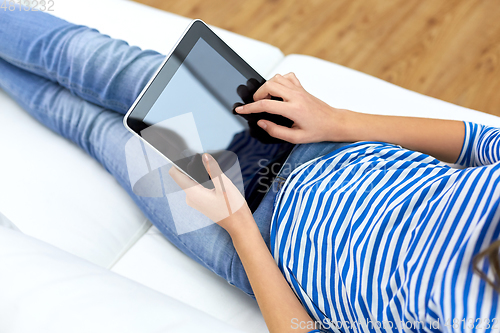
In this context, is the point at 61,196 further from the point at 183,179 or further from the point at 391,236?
the point at 391,236

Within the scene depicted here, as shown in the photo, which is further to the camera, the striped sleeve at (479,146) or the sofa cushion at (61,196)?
the sofa cushion at (61,196)

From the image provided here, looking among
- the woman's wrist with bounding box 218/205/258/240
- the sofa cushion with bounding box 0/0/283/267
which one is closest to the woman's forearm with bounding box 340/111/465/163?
the woman's wrist with bounding box 218/205/258/240

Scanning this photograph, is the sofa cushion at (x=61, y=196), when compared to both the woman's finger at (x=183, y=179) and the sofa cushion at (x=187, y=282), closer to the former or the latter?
the sofa cushion at (x=187, y=282)

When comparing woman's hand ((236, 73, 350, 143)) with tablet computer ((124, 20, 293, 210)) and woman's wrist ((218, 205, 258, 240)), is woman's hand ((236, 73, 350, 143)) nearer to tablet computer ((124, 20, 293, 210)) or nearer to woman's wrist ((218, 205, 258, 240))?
tablet computer ((124, 20, 293, 210))

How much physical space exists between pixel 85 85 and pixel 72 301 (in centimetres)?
45

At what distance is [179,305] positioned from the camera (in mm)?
521

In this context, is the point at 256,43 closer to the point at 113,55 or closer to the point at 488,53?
the point at 113,55

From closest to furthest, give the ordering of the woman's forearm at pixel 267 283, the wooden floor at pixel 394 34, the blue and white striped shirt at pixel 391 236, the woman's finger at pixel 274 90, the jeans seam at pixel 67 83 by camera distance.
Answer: the blue and white striped shirt at pixel 391 236 < the woman's forearm at pixel 267 283 < the woman's finger at pixel 274 90 < the jeans seam at pixel 67 83 < the wooden floor at pixel 394 34

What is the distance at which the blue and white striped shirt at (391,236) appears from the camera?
1.30ft

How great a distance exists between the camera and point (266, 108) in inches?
24.4

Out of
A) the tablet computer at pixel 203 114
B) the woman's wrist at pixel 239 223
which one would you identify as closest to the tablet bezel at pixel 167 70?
the tablet computer at pixel 203 114

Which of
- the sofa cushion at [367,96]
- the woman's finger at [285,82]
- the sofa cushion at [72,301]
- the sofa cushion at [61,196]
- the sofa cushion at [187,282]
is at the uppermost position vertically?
the sofa cushion at [367,96]

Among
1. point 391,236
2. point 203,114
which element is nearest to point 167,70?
point 203,114

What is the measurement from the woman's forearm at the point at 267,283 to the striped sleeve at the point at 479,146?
390 mm
